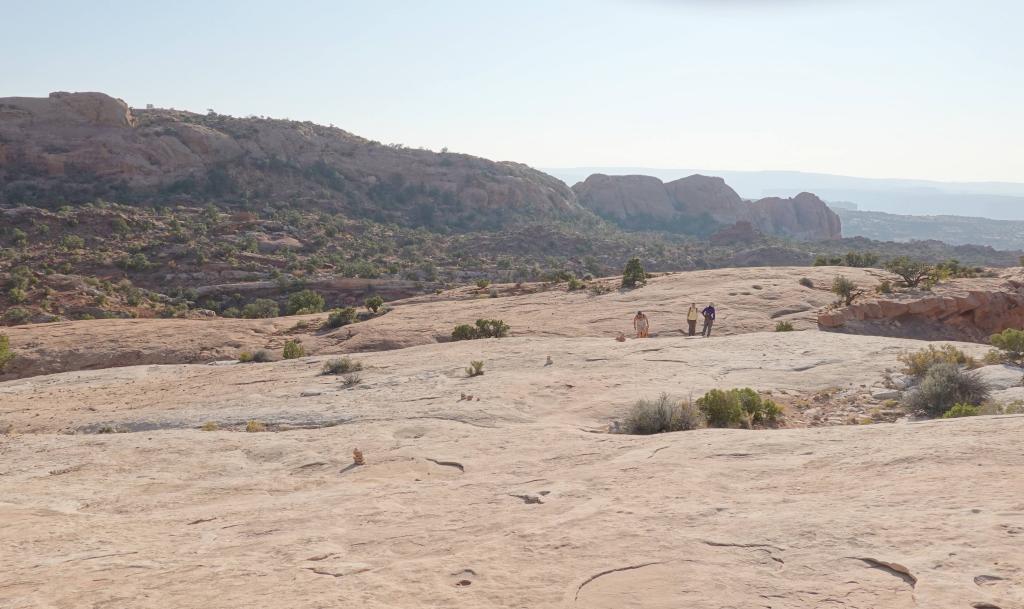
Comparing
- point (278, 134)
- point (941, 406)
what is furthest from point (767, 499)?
point (278, 134)

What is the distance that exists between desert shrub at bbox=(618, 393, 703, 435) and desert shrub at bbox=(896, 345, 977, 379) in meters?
4.94

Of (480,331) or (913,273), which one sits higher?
(913,273)

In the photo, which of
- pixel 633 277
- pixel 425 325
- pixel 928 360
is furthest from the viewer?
pixel 633 277

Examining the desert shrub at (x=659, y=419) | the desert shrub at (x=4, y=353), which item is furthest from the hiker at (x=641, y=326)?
the desert shrub at (x=4, y=353)

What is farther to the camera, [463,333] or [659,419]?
[463,333]

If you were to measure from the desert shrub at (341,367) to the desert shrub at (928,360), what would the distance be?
10.6m

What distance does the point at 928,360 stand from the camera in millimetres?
12055

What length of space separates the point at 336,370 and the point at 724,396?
8.45m

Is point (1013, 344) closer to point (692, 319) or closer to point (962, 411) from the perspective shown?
point (962, 411)

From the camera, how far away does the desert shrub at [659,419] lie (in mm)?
9305

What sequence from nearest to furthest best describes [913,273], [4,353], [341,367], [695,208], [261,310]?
1. [341,367]
2. [4,353]
3. [913,273]
4. [261,310]
5. [695,208]

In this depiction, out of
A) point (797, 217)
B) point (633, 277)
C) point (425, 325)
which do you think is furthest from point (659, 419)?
point (797, 217)

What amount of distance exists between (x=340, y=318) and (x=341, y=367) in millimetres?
9168

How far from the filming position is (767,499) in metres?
5.66
